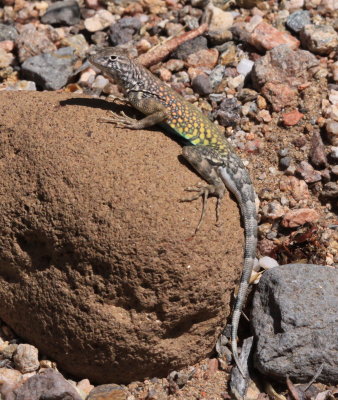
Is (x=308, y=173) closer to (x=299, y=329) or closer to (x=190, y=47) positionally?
(x=299, y=329)


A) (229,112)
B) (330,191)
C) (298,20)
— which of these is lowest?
(330,191)

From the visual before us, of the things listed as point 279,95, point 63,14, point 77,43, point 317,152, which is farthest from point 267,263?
point 63,14

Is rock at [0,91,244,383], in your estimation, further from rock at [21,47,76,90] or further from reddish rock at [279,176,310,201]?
rock at [21,47,76,90]

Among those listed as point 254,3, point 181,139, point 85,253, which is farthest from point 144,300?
point 254,3

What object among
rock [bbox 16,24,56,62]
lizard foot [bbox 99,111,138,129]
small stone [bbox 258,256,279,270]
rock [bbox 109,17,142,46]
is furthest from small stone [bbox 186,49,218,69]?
small stone [bbox 258,256,279,270]

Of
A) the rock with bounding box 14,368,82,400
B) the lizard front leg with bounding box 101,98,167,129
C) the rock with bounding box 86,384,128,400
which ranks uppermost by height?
the lizard front leg with bounding box 101,98,167,129

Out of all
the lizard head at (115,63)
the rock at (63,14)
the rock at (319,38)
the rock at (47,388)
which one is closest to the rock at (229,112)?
the rock at (319,38)
